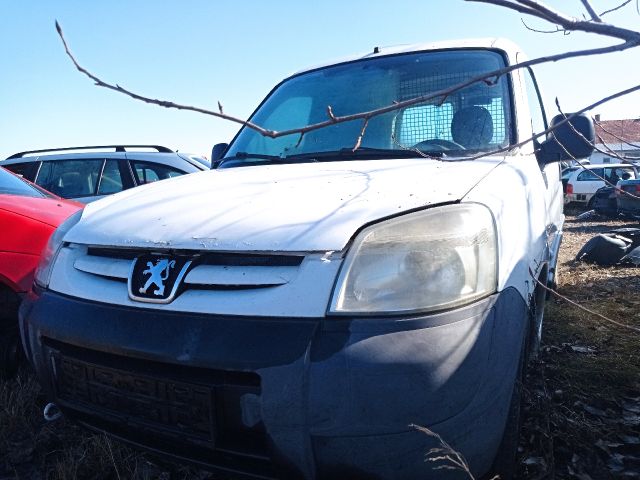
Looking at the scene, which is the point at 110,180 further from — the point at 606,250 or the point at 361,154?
the point at 606,250

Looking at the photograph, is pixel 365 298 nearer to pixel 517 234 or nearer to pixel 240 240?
pixel 240 240

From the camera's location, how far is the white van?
1222 millimetres

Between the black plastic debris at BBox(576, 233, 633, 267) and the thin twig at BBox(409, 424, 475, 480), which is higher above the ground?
the thin twig at BBox(409, 424, 475, 480)

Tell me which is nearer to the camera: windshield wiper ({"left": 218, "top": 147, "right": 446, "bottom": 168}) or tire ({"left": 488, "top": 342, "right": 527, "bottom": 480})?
tire ({"left": 488, "top": 342, "right": 527, "bottom": 480})

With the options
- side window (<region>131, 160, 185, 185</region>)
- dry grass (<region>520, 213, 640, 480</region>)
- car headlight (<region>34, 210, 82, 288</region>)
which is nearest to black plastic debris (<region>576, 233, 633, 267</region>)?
dry grass (<region>520, 213, 640, 480</region>)

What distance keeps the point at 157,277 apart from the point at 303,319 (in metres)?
0.49

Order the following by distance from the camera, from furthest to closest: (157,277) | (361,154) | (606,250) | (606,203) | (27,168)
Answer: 1. (606,203)
2. (27,168)
3. (606,250)
4. (361,154)
5. (157,277)

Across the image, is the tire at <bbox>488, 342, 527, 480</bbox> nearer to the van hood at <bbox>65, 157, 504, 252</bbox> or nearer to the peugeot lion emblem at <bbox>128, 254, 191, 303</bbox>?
the van hood at <bbox>65, 157, 504, 252</bbox>

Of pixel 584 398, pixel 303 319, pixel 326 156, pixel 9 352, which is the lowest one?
pixel 584 398

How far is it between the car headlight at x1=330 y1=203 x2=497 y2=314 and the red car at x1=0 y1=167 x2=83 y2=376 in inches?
75.1

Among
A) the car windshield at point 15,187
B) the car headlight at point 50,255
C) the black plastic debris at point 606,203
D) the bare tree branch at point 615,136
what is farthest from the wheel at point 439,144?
the black plastic debris at point 606,203

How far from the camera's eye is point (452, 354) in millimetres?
1252

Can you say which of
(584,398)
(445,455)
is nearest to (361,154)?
(445,455)

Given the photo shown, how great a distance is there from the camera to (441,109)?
7.96 feet
